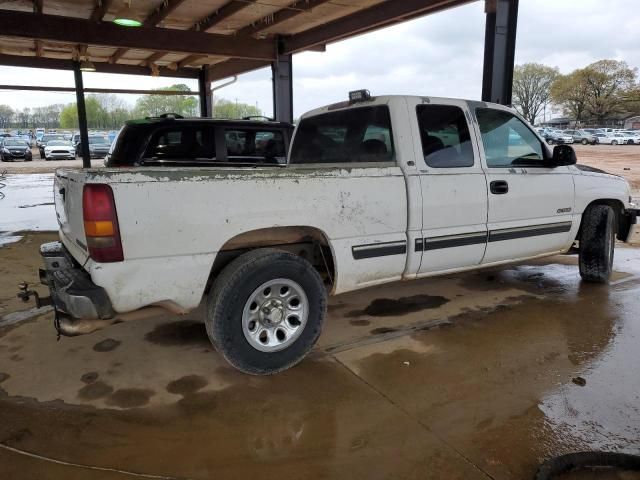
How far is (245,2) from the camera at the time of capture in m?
8.14

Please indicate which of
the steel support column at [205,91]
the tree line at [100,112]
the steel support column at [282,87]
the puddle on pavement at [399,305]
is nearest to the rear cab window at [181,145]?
the puddle on pavement at [399,305]

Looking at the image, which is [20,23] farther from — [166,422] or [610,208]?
[610,208]

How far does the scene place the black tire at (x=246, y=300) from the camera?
3.08m

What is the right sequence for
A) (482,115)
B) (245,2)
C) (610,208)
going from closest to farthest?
(482,115) < (610,208) < (245,2)

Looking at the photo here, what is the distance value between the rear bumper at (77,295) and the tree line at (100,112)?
8199 centimetres

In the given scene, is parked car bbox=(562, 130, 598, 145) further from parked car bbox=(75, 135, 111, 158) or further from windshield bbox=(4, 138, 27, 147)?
windshield bbox=(4, 138, 27, 147)

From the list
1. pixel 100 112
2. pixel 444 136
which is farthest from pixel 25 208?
pixel 100 112

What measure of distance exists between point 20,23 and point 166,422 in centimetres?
870

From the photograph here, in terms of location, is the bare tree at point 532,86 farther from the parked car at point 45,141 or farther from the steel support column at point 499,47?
the steel support column at point 499,47

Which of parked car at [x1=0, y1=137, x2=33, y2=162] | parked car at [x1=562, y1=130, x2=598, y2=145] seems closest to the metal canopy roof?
parked car at [x1=0, y1=137, x2=33, y2=162]

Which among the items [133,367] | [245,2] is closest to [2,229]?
[245,2]

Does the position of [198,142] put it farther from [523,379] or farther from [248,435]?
[523,379]

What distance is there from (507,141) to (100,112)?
107 meters

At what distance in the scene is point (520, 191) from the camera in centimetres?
439
